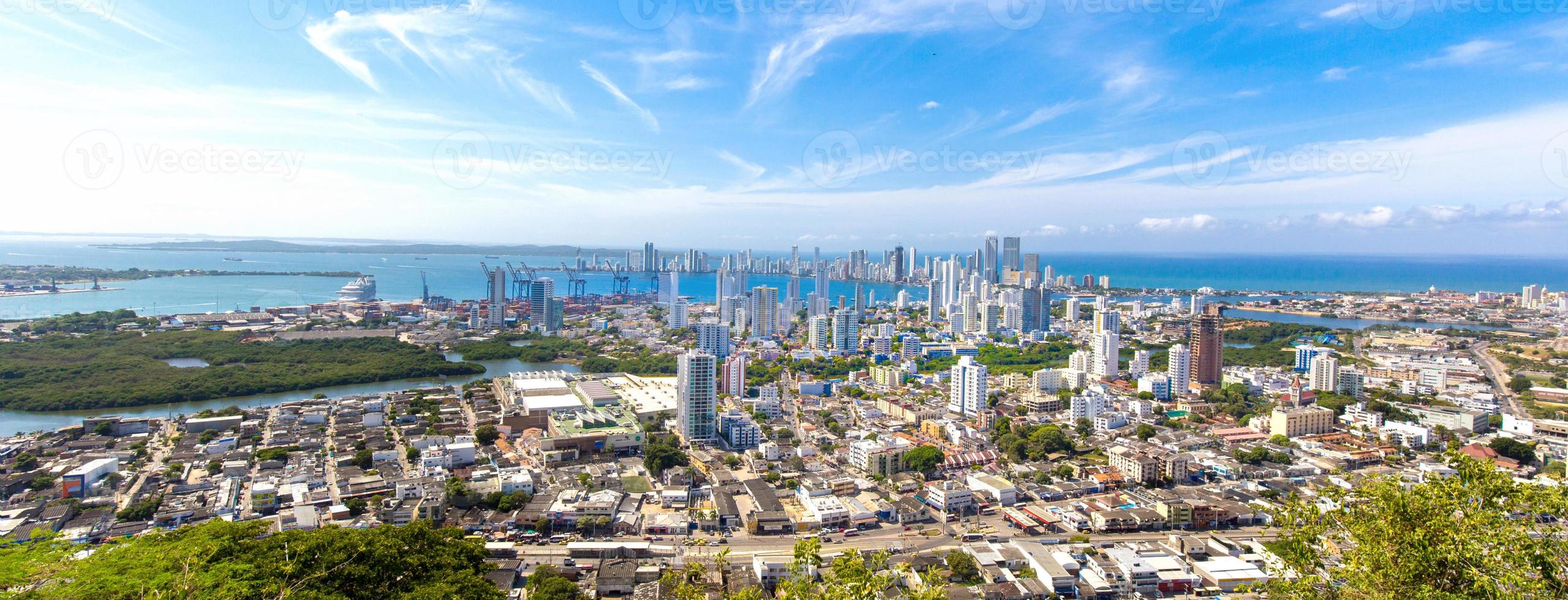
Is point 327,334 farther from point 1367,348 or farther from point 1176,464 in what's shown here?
point 1367,348

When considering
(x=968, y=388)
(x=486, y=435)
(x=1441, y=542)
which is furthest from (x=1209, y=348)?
(x=1441, y=542)

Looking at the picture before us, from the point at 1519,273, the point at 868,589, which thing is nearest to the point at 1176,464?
the point at 868,589

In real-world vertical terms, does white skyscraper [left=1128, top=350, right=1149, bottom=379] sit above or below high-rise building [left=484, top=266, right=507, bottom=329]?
below

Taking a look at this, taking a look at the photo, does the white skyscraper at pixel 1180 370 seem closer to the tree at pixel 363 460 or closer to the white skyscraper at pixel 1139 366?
the white skyscraper at pixel 1139 366

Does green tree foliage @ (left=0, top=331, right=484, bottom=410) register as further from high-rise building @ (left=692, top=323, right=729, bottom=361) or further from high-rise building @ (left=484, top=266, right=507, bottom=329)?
high-rise building @ (left=692, top=323, right=729, bottom=361)

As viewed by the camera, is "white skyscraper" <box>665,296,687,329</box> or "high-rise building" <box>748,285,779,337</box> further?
"white skyscraper" <box>665,296,687,329</box>

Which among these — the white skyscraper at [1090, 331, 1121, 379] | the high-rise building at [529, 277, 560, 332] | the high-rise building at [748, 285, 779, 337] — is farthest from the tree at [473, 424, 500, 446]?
the high-rise building at [748, 285, 779, 337]

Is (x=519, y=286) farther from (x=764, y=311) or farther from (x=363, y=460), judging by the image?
(x=363, y=460)
